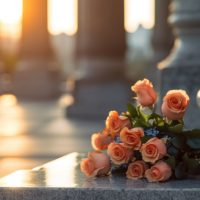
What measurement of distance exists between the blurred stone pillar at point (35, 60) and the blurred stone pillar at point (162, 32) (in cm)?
534

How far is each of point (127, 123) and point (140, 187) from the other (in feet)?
2.64

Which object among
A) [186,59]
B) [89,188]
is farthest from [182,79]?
[89,188]

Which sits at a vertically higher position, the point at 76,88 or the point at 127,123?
the point at 127,123

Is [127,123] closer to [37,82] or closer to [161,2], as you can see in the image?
[37,82]

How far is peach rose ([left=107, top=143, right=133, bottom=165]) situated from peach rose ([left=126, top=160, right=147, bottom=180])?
7cm

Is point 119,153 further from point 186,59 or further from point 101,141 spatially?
point 186,59

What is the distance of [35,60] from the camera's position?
3466cm

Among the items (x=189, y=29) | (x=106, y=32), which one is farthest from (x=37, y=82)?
(x=189, y=29)

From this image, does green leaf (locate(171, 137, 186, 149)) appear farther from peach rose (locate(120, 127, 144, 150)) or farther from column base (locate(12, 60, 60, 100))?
column base (locate(12, 60, 60, 100))

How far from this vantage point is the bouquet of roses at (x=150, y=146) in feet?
19.2

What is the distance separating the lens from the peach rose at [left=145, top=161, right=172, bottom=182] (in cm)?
571

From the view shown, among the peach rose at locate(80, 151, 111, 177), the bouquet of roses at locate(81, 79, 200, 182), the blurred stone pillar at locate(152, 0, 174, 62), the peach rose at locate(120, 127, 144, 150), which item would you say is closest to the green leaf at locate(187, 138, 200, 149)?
the bouquet of roses at locate(81, 79, 200, 182)

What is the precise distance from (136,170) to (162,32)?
34878mm

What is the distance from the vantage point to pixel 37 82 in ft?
112
